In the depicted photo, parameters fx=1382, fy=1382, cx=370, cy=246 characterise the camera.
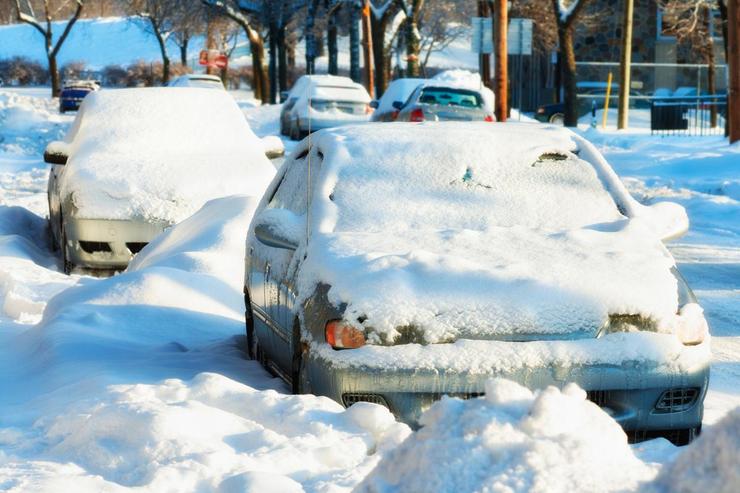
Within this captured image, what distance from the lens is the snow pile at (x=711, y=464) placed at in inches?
83.1

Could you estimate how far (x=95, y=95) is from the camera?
1410cm

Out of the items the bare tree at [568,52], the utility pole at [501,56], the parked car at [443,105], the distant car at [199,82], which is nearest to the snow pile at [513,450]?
the parked car at [443,105]

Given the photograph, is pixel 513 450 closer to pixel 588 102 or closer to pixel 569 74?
pixel 569 74

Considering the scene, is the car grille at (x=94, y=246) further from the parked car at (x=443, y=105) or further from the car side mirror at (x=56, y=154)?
the parked car at (x=443, y=105)

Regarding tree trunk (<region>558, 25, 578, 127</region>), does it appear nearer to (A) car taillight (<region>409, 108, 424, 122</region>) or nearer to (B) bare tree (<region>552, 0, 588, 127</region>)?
(B) bare tree (<region>552, 0, 588, 127</region>)

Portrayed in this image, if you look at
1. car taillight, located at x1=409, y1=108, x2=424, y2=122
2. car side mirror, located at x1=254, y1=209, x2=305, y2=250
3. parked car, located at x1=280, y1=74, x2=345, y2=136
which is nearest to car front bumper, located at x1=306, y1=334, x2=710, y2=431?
car side mirror, located at x1=254, y1=209, x2=305, y2=250

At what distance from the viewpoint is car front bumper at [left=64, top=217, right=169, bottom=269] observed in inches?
462

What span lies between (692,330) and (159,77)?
8334 centimetres

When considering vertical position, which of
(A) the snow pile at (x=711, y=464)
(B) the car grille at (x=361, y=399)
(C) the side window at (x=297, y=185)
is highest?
(A) the snow pile at (x=711, y=464)

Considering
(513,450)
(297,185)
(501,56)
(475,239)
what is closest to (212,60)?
(501,56)

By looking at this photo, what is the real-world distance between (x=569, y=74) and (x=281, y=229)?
34402 mm

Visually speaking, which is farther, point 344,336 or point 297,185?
point 297,185

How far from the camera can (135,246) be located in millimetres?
11930

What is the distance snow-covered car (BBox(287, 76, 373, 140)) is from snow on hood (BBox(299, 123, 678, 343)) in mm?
25890
